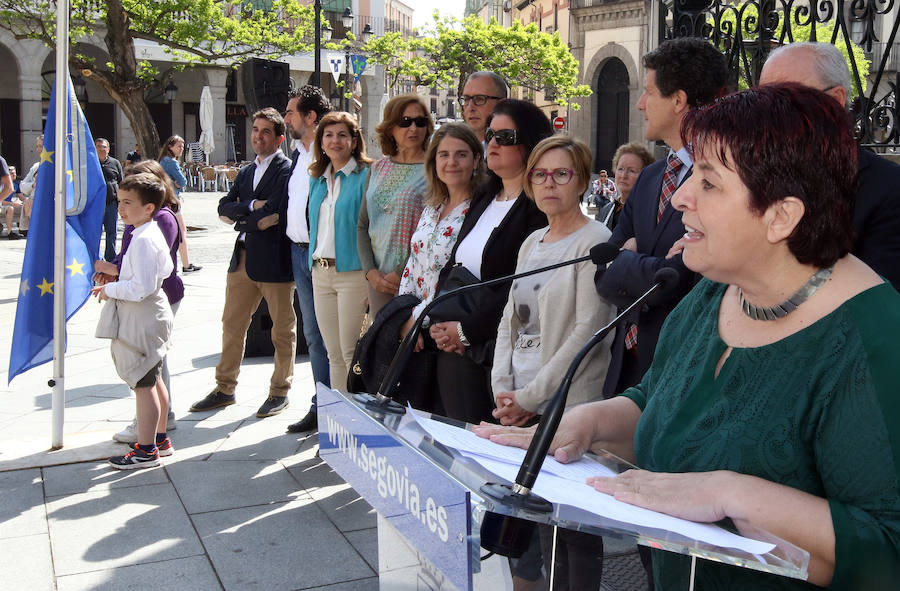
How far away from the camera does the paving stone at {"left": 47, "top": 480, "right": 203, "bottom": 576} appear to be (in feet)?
12.9

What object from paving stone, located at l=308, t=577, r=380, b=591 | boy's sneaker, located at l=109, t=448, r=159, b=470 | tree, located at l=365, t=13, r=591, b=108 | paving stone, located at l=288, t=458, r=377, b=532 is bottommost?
paving stone, located at l=308, t=577, r=380, b=591

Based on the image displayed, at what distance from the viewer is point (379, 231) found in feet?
17.2

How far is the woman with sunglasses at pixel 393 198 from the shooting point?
512cm

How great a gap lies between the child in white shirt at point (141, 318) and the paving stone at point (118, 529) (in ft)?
1.27

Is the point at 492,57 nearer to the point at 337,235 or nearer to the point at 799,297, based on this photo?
the point at 337,235

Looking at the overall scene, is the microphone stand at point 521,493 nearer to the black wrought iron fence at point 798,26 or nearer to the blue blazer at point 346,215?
the black wrought iron fence at point 798,26

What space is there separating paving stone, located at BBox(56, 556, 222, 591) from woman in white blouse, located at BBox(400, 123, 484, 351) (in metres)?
1.59

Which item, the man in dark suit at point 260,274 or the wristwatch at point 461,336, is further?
the man in dark suit at point 260,274

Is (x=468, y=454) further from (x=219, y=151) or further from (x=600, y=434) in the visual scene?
(x=219, y=151)

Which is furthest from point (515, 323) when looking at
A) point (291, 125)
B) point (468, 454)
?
point (291, 125)

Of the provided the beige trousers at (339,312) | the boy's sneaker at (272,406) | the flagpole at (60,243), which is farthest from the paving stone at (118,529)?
the boy's sneaker at (272,406)

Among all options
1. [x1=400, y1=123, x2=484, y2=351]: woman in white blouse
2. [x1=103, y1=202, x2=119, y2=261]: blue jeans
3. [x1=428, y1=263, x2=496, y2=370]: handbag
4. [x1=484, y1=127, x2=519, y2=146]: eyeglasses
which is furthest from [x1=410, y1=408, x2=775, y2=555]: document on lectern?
[x1=103, y1=202, x2=119, y2=261]: blue jeans

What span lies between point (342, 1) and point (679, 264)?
46.8 m

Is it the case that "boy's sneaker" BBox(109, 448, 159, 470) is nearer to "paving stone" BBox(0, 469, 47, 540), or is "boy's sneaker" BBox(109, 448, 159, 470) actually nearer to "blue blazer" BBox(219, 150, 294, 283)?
"paving stone" BBox(0, 469, 47, 540)
